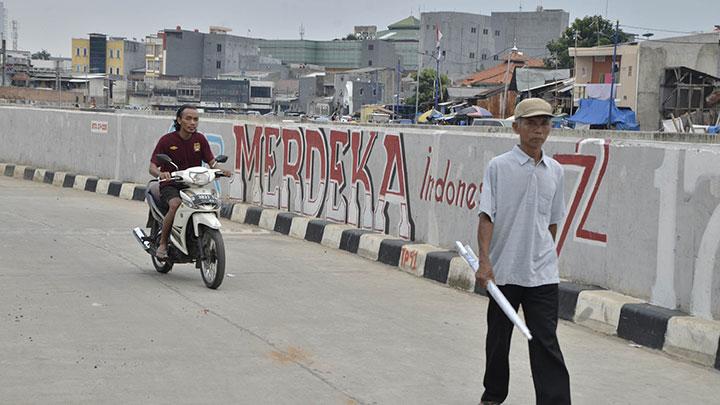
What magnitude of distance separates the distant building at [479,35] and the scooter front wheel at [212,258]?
124053 mm

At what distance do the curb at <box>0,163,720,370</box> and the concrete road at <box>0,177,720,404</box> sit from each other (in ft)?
0.57

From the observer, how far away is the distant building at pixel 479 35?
435 feet

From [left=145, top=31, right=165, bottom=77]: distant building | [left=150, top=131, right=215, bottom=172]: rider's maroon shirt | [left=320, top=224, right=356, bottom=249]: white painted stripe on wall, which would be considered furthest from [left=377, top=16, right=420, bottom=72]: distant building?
[left=150, top=131, right=215, bottom=172]: rider's maroon shirt

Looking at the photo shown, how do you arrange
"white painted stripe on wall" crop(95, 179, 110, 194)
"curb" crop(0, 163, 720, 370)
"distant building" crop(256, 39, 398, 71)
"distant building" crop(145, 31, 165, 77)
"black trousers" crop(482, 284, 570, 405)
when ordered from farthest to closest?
1. "distant building" crop(145, 31, 165, 77)
2. "distant building" crop(256, 39, 398, 71)
3. "white painted stripe on wall" crop(95, 179, 110, 194)
4. "curb" crop(0, 163, 720, 370)
5. "black trousers" crop(482, 284, 570, 405)

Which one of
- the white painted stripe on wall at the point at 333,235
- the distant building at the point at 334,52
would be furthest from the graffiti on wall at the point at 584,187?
the distant building at the point at 334,52

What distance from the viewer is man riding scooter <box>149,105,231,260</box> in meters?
10.4

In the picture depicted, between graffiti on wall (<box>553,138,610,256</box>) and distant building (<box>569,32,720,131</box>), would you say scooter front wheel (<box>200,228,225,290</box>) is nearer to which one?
graffiti on wall (<box>553,138,610,256</box>)

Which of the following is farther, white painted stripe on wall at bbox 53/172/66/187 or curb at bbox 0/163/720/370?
white painted stripe on wall at bbox 53/172/66/187

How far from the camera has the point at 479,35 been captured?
14412 cm

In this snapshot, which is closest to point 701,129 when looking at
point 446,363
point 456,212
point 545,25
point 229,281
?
point 456,212

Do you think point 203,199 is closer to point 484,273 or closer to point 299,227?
point 299,227

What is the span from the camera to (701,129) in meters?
35.2

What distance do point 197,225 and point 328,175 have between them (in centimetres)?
457

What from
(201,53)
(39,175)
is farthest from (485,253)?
(201,53)
